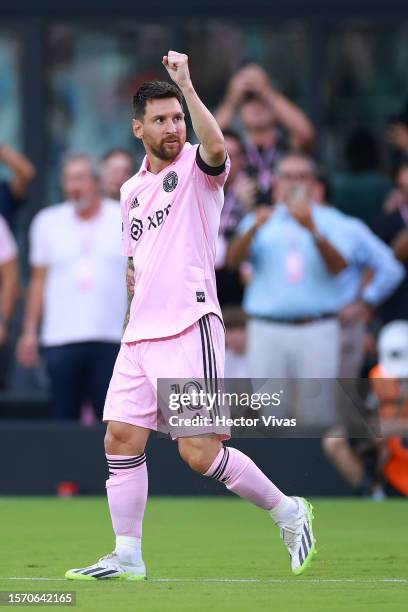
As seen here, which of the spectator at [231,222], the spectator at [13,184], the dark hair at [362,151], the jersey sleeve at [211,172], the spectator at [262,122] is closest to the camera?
the jersey sleeve at [211,172]

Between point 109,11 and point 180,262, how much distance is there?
331 inches

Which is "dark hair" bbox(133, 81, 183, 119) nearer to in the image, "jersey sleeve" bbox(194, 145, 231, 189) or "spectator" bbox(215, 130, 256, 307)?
"jersey sleeve" bbox(194, 145, 231, 189)

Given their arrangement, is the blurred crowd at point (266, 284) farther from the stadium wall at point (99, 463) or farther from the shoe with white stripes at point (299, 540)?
the shoe with white stripes at point (299, 540)

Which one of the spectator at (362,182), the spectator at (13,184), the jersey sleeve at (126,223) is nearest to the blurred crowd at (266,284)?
the spectator at (13,184)

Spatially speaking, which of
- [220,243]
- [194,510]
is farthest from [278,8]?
[194,510]

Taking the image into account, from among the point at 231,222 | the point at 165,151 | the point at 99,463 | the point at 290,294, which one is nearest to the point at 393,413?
the point at 290,294

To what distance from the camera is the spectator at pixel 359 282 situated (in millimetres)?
12047

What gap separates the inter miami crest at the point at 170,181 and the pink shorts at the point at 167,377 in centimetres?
57

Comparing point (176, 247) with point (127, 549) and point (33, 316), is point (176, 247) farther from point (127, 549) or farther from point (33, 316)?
point (33, 316)

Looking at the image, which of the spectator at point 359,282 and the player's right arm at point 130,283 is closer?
the player's right arm at point 130,283

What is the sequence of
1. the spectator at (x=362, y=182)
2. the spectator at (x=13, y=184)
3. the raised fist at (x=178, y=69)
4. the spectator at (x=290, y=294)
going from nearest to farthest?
the raised fist at (x=178, y=69) → the spectator at (x=290, y=294) → the spectator at (x=13, y=184) → the spectator at (x=362, y=182)

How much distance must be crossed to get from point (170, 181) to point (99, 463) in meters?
5.38

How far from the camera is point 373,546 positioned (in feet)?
28.8

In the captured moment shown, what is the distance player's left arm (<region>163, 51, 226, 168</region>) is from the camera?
680cm
